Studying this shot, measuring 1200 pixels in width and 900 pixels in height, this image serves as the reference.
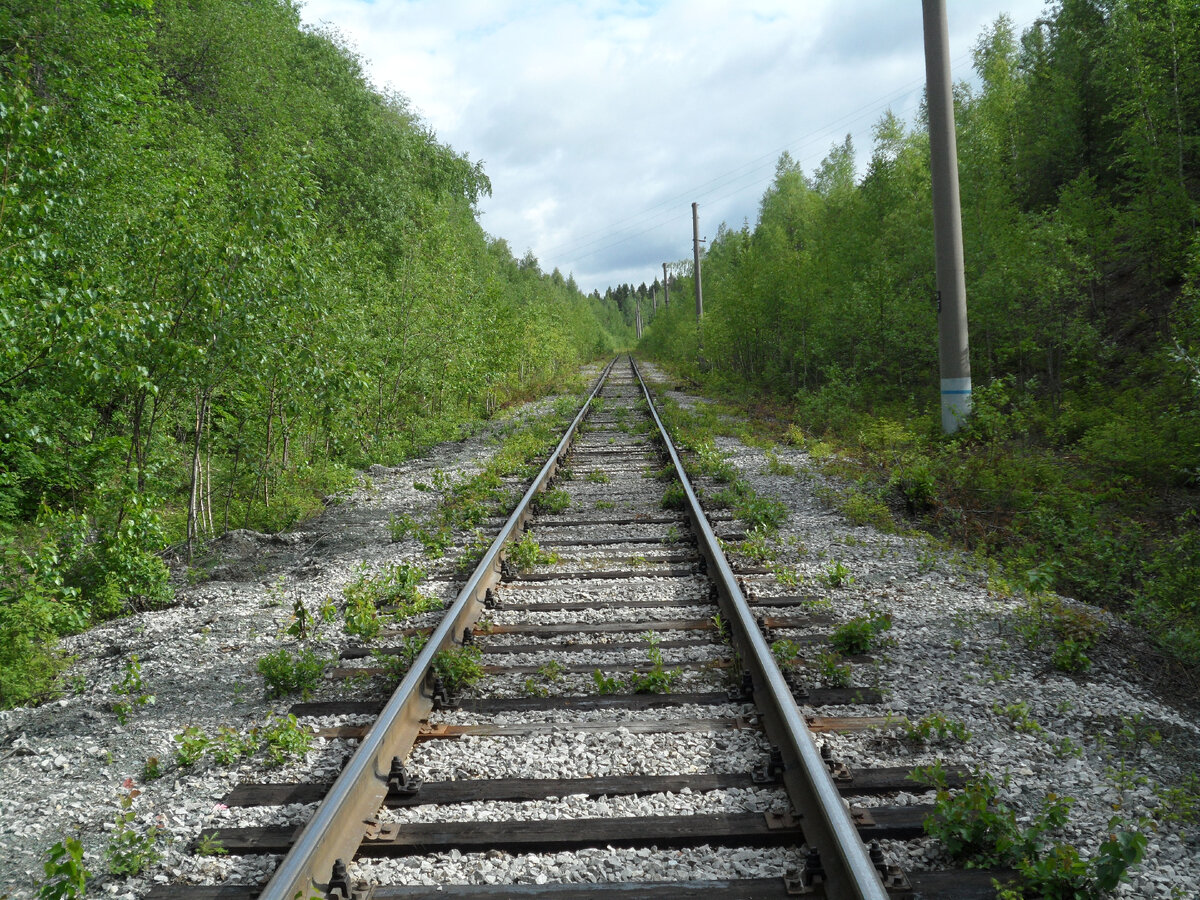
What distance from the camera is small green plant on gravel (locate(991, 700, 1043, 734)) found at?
129 inches

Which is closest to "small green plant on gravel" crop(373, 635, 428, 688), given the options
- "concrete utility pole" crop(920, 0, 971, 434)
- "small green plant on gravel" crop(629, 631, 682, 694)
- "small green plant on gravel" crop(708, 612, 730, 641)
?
"small green plant on gravel" crop(629, 631, 682, 694)

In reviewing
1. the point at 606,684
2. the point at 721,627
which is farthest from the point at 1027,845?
the point at 721,627

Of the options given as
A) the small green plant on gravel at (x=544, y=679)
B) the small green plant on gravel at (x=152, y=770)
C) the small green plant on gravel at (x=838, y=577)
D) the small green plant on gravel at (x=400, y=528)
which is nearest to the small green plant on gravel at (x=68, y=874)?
the small green plant on gravel at (x=152, y=770)

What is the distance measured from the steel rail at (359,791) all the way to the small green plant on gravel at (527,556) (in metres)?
1.57

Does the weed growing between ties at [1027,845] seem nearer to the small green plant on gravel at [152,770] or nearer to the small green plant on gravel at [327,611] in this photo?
the small green plant on gravel at [152,770]

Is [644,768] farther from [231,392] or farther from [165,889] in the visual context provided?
[231,392]

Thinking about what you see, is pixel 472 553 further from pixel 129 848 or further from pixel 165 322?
pixel 129 848

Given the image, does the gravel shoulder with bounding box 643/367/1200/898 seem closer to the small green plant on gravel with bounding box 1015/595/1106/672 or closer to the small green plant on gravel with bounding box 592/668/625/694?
the small green plant on gravel with bounding box 1015/595/1106/672

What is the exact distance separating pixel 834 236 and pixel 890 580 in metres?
21.8

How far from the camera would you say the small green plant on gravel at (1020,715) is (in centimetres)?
328

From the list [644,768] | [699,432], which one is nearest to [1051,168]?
[699,432]

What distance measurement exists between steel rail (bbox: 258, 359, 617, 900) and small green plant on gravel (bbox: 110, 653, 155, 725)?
4.90 ft

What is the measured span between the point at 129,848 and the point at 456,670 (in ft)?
5.35

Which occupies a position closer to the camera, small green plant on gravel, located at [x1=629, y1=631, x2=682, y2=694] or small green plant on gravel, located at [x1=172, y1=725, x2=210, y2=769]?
small green plant on gravel, located at [x1=172, y1=725, x2=210, y2=769]
